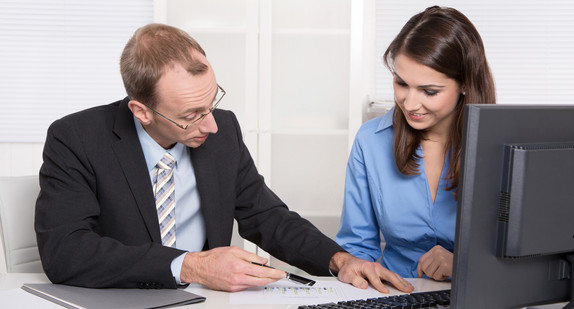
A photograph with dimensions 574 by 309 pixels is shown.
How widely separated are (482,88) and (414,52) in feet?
0.76

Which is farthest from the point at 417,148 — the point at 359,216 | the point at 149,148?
the point at 149,148

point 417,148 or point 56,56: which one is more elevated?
point 56,56

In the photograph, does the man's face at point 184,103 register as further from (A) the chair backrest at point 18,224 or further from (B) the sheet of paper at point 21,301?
(B) the sheet of paper at point 21,301

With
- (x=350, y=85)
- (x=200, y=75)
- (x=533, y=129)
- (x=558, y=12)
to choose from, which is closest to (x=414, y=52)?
(x=200, y=75)

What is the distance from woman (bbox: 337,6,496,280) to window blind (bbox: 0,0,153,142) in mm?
2317

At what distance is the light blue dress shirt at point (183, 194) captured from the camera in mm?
1821

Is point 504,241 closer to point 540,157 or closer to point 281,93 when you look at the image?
point 540,157

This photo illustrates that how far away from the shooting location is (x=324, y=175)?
11.6ft

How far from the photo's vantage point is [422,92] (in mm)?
1822

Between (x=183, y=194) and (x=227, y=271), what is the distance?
0.48 metres

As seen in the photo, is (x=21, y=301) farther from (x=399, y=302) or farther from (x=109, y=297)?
(x=399, y=302)

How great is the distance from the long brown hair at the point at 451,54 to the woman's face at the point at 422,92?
0.07 ft

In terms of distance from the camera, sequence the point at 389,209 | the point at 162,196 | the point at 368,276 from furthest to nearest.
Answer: the point at 389,209 → the point at 162,196 → the point at 368,276

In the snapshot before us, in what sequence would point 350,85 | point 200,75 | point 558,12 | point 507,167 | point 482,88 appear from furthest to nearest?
point 558,12, point 350,85, point 482,88, point 200,75, point 507,167
